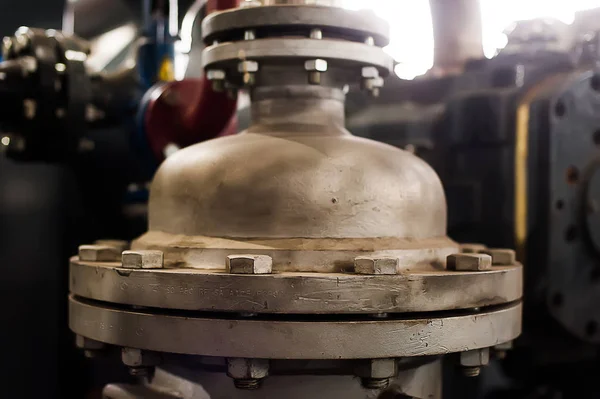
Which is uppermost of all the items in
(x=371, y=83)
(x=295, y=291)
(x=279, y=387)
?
(x=371, y=83)

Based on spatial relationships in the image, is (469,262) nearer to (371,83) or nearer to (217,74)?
(371,83)

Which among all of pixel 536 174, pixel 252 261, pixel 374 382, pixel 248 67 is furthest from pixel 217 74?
pixel 536 174

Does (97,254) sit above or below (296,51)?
below

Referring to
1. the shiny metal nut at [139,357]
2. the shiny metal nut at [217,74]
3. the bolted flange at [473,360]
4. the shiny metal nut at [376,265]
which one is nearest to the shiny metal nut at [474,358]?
the bolted flange at [473,360]

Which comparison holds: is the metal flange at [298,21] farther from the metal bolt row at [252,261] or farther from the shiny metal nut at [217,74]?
the metal bolt row at [252,261]

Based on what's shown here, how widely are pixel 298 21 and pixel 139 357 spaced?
380 mm

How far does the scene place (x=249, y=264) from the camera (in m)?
0.57

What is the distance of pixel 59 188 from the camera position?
46.6 inches

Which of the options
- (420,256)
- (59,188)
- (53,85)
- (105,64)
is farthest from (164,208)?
(105,64)

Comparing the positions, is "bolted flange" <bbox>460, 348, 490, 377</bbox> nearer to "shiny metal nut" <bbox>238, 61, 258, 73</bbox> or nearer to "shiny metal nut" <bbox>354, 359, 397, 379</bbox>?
"shiny metal nut" <bbox>354, 359, 397, 379</bbox>

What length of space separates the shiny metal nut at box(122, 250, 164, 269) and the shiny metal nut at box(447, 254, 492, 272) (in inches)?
11.2

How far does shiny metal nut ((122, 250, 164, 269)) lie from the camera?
61cm

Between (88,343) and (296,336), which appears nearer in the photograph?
(296,336)

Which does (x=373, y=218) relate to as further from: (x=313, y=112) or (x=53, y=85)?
(x=53, y=85)
